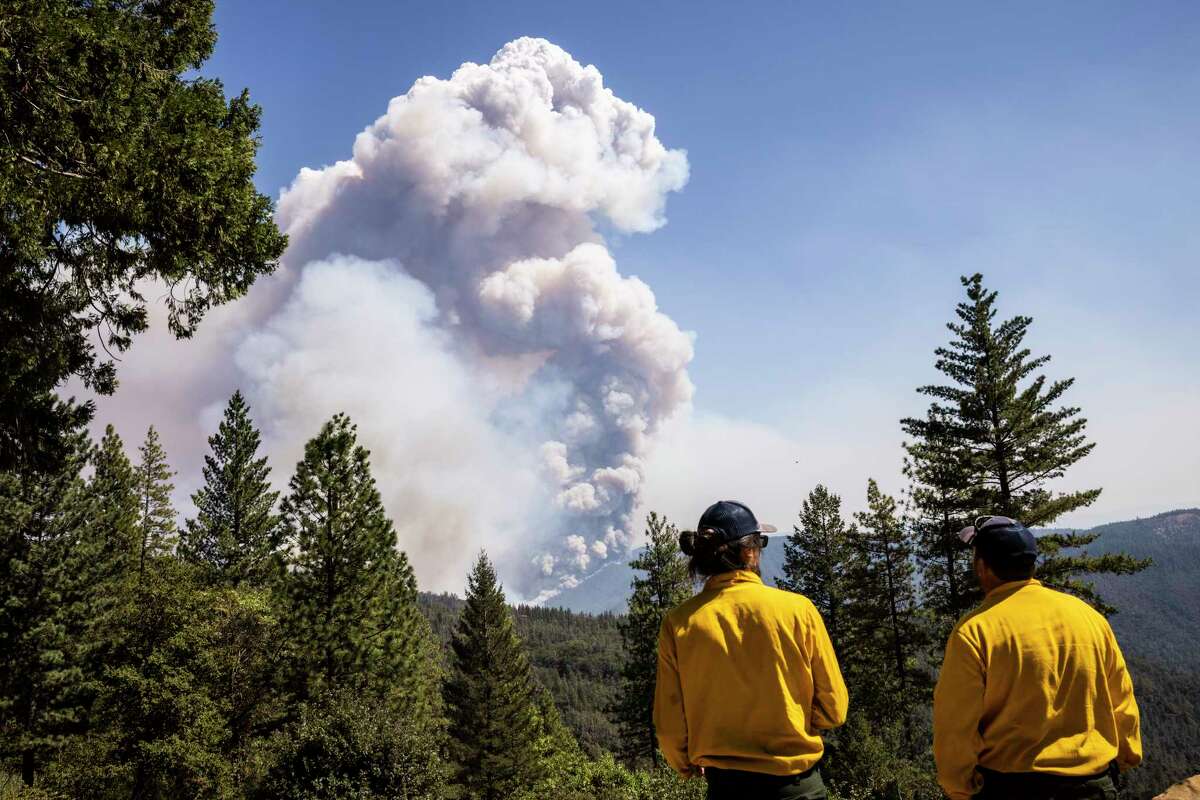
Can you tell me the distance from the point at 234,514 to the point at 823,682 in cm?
4302

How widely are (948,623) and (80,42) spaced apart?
29.3 metres

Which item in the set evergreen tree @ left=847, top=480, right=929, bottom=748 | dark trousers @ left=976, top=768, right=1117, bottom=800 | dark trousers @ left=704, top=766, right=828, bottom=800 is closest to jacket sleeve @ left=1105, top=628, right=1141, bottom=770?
dark trousers @ left=976, top=768, right=1117, bottom=800

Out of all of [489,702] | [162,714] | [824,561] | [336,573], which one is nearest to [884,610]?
[824,561]

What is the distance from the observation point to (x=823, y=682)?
10.0 feet

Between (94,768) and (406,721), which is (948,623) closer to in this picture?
(406,721)

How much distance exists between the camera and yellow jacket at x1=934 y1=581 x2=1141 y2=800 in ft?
9.62

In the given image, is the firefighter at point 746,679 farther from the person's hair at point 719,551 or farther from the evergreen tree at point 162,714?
the evergreen tree at point 162,714

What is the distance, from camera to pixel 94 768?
1966cm

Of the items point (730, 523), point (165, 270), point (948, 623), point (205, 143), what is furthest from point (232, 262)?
point (948, 623)

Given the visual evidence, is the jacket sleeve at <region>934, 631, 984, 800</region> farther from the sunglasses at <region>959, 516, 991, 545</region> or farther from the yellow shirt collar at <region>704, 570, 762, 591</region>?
the yellow shirt collar at <region>704, 570, 762, 591</region>

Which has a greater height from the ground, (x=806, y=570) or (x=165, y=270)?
(x=165, y=270)

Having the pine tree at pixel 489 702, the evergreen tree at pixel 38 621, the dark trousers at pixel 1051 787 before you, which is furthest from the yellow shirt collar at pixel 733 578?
the pine tree at pixel 489 702

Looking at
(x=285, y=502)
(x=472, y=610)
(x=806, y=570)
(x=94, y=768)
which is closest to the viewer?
(x=94, y=768)

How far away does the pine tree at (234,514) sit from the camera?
3741 centimetres
